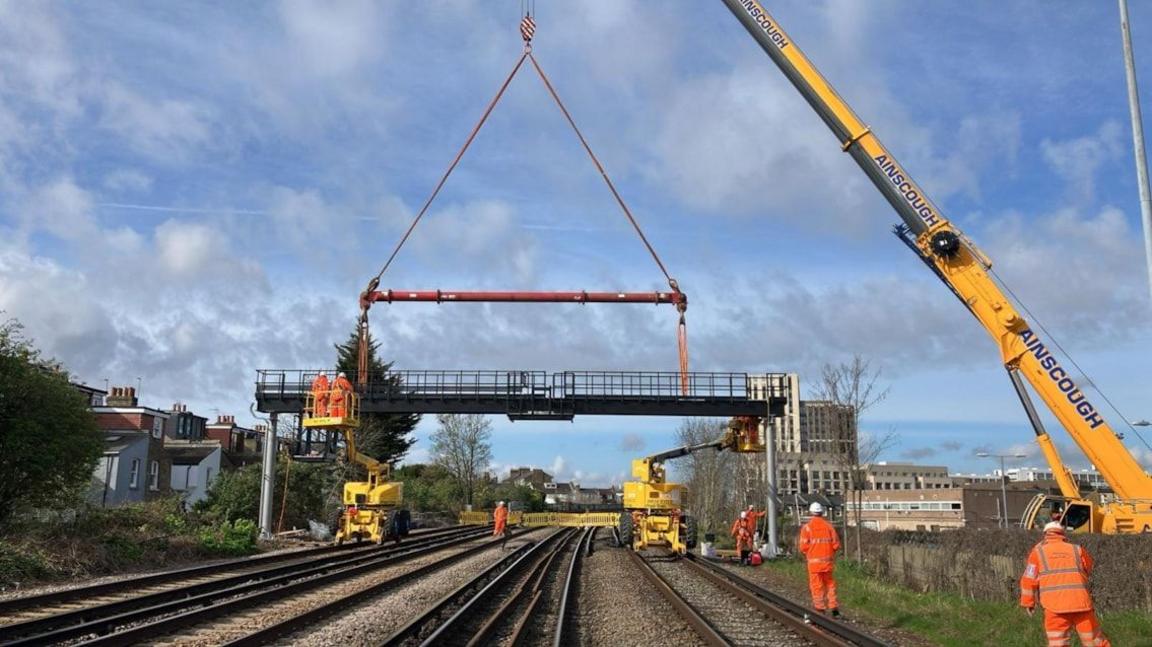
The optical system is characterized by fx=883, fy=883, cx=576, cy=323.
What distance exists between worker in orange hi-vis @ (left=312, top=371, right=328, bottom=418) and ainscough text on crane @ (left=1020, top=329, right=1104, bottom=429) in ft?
68.8

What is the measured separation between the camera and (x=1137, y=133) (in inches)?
496

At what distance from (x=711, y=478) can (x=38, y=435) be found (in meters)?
40.8

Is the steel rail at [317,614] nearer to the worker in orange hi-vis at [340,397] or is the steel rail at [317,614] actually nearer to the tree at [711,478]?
the worker in orange hi-vis at [340,397]

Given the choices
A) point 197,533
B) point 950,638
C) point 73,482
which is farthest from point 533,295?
point 950,638

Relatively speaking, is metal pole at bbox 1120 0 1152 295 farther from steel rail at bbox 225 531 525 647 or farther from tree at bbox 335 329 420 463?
tree at bbox 335 329 420 463

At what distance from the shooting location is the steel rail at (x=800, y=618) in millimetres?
11227

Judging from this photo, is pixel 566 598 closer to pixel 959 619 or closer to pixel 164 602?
pixel 959 619

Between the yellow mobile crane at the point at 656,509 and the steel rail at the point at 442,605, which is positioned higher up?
the yellow mobile crane at the point at 656,509

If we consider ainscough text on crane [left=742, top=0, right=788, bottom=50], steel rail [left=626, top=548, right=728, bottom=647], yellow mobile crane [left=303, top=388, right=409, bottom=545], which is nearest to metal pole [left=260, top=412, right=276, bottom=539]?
yellow mobile crane [left=303, top=388, right=409, bottom=545]

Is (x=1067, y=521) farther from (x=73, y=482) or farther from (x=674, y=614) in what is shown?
(x=73, y=482)

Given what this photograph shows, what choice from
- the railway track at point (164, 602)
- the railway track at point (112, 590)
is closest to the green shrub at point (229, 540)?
the railway track at point (112, 590)

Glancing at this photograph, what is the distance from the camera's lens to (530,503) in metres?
92.2

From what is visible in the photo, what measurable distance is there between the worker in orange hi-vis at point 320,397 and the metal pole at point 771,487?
15257 mm

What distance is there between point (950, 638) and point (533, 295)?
2323 centimetres
